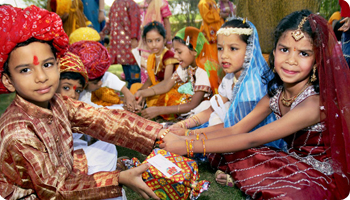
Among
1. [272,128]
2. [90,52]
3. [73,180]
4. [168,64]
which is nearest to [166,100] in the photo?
[168,64]

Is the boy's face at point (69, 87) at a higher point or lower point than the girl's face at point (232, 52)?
lower

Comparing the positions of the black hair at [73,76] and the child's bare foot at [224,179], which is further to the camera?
the black hair at [73,76]

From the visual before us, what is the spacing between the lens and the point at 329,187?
1831 mm

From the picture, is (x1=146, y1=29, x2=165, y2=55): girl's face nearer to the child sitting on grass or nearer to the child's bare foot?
the child's bare foot

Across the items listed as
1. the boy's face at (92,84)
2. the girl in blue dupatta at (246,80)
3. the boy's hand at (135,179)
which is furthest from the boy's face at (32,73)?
the boy's face at (92,84)

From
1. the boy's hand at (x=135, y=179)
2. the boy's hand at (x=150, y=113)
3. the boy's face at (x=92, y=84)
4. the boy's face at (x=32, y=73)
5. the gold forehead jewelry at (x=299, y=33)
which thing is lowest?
the boy's hand at (x=150, y=113)

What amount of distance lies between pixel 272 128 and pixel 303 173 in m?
0.37

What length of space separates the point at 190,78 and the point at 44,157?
2743mm

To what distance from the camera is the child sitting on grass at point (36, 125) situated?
154 centimetres

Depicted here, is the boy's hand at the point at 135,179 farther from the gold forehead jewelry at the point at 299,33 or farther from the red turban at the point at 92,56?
the red turban at the point at 92,56

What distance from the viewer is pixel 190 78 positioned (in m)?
4.06

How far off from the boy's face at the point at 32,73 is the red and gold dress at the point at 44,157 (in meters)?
0.08

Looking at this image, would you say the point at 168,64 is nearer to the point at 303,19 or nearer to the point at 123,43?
the point at 123,43

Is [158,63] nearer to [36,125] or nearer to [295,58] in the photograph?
[295,58]
